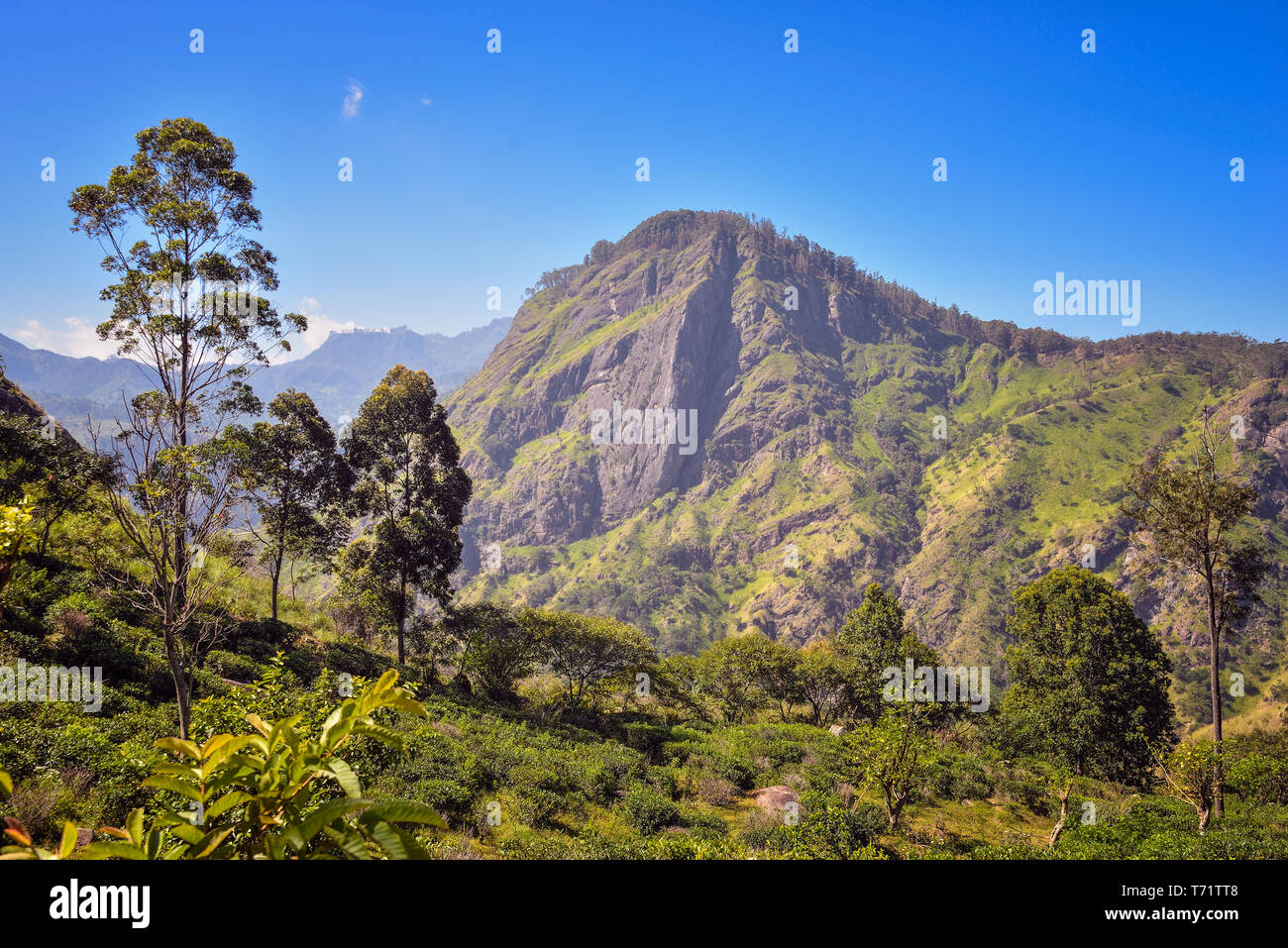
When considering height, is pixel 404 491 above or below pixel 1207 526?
above

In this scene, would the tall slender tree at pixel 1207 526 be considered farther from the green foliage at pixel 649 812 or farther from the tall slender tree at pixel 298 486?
the tall slender tree at pixel 298 486

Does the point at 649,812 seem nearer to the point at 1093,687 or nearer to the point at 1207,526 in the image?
the point at 1207,526

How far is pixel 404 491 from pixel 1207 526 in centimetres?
3030

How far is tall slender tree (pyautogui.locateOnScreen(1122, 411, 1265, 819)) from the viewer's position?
1838cm

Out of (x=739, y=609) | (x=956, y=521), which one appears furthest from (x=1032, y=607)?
(x=956, y=521)

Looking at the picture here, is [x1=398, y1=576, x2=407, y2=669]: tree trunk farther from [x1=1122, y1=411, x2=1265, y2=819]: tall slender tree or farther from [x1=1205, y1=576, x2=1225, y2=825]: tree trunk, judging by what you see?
[x1=1122, y1=411, x2=1265, y2=819]: tall slender tree

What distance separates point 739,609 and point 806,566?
25038 millimetres

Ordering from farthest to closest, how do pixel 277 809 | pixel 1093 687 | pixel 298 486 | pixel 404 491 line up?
pixel 1093 687
pixel 404 491
pixel 298 486
pixel 277 809

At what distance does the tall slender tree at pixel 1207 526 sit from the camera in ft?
60.3

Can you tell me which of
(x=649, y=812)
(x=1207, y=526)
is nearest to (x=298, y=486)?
(x=649, y=812)

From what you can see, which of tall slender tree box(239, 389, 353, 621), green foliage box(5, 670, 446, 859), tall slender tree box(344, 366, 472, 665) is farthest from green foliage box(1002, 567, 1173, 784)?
tall slender tree box(239, 389, 353, 621)

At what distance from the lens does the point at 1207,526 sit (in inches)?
730

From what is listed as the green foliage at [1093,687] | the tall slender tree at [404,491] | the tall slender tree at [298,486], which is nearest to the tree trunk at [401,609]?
the tall slender tree at [404,491]

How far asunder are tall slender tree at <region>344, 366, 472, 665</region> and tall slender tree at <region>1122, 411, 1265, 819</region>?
87.5ft
